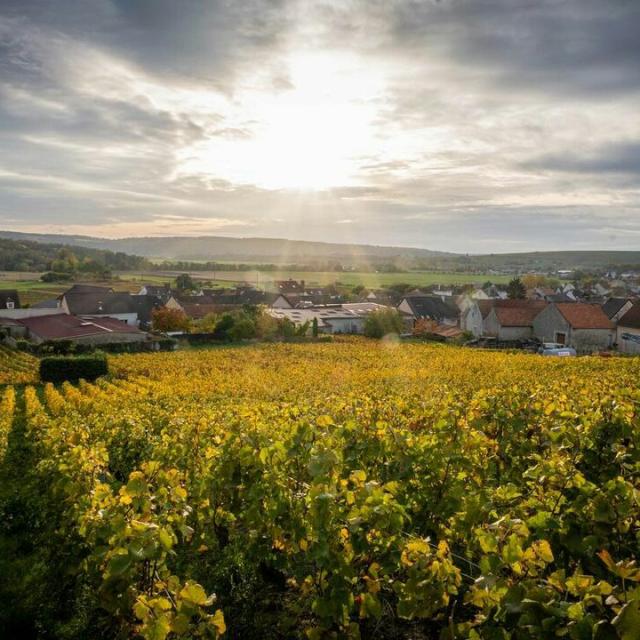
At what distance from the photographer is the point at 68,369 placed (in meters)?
32.8

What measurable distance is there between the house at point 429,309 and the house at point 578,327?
27780mm

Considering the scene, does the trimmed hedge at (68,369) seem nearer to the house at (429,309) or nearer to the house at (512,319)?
the house at (512,319)

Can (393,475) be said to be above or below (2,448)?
above

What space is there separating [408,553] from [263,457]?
2047 mm

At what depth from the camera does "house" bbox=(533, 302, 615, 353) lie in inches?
2040

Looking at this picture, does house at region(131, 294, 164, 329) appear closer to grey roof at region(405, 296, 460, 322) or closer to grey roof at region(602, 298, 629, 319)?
grey roof at region(405, 296, 460, 322)

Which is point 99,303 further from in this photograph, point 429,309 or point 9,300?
point 429,309

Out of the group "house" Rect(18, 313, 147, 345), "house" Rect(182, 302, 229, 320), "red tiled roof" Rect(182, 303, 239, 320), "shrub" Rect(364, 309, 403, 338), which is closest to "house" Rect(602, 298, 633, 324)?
"shrub" Rect(364, 309, 403, 338)

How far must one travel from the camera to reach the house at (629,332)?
48.8 m

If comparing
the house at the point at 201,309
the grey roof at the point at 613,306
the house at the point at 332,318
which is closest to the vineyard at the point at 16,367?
the house at the point at 332,318

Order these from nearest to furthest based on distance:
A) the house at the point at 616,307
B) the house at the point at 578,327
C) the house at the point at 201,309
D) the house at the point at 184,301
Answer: the house at the point at 578,327
the house at the point at 616,307
the house at the point at 201,309
the house at the point at 184,301

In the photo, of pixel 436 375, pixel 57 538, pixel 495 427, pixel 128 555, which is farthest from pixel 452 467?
pixel 436 375

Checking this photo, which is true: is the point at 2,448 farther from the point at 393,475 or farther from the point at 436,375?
the point at 436,375

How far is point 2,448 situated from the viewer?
12.9m
